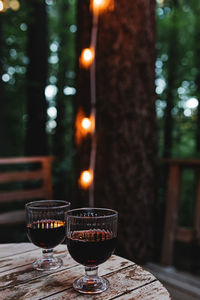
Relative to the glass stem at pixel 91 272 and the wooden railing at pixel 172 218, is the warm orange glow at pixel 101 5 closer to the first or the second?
the wooden railing at pixel 172 218

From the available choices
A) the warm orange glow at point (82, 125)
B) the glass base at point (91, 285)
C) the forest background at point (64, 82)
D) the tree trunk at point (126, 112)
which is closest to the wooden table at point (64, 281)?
the glass base at point (91, 285)

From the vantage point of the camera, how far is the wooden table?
72 cm

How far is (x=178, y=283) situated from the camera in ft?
7.11

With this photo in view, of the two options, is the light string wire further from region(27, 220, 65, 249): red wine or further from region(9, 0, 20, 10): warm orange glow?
region(9, 0, 20, 10): warm orange glow

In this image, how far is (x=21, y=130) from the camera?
23.9 ft

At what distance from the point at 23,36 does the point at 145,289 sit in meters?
6.12

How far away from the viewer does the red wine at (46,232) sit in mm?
851

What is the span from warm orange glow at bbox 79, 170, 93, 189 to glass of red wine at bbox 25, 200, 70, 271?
5.16 ft

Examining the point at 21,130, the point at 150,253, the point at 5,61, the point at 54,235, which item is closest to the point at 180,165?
the point at 150,253

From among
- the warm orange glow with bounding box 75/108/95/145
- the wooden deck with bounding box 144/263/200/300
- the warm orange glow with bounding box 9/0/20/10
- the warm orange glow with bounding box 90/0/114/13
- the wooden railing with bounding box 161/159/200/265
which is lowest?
the wooden deck with bounding box 144/263/200/300

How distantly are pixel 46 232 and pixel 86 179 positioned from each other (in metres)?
1.69

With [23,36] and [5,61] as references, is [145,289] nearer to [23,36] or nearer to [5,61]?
[5,61]

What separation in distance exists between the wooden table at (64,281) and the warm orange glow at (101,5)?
200 centimetres

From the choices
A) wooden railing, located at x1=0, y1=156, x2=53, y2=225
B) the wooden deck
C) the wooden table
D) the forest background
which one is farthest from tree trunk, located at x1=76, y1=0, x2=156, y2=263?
the forest background
